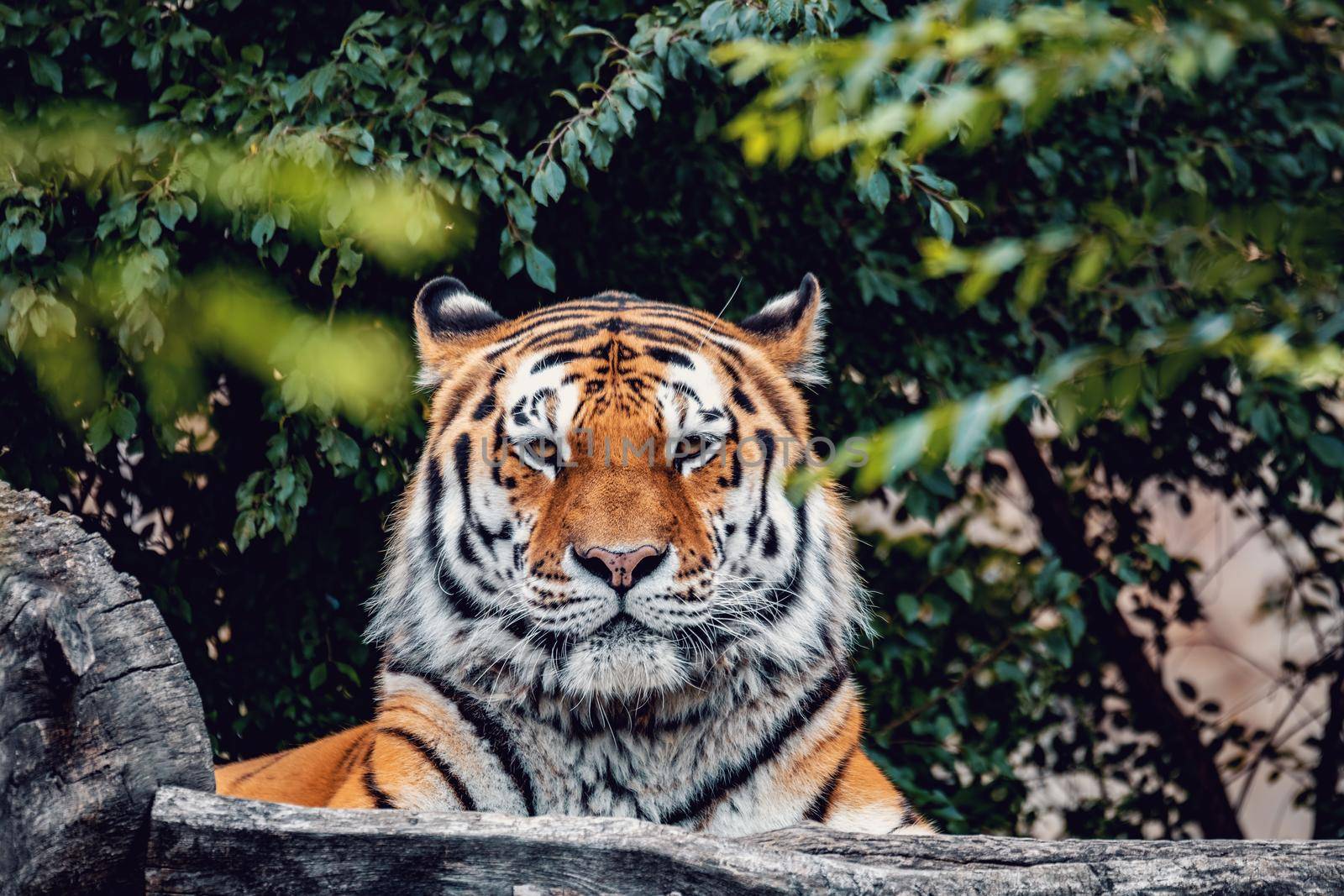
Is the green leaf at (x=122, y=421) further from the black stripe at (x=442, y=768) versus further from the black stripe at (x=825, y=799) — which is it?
the black stripe at (x=825, y=799)

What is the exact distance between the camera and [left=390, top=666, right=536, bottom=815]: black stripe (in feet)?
8.50

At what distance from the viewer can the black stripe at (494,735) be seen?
2.59 meters

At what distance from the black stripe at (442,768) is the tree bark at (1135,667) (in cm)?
288

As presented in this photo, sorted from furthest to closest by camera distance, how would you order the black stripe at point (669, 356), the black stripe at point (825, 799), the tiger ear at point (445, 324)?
the tiger ear at point (445, 324) < the black stripe at point (669, 356) < the black stripe at point (825, 799)

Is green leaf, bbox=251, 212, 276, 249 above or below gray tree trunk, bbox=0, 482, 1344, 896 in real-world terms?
above

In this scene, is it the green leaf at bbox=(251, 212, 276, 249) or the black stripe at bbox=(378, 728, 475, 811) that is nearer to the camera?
the black stripe at bbox=(378, 728, 475, 811)

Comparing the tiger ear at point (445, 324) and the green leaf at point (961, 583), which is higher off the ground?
the tiger ear at point (445, 324)

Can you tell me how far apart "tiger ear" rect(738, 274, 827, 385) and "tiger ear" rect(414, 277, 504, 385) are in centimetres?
58

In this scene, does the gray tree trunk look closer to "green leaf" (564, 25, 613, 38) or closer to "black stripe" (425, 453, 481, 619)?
"black stripe" (425, 453, 481, 619)

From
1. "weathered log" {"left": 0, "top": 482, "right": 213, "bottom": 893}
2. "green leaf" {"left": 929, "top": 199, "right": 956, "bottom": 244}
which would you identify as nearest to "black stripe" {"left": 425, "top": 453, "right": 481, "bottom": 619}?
"weathered log" {"left": 0, "top": 482, "right": 213, "bottom": 893}

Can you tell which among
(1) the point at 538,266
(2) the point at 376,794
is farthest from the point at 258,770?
(1) the point at 538,266

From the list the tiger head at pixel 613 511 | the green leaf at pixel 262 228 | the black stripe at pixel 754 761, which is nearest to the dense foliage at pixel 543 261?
the green leaf at pixel 262 228

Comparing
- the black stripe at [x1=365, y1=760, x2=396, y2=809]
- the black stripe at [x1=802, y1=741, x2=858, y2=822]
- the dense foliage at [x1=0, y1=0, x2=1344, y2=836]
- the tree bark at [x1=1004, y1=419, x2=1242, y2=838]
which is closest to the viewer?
the black stripe at [x1=365, y1=760, x2=396, y2=809]

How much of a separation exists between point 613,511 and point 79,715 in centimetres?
94
